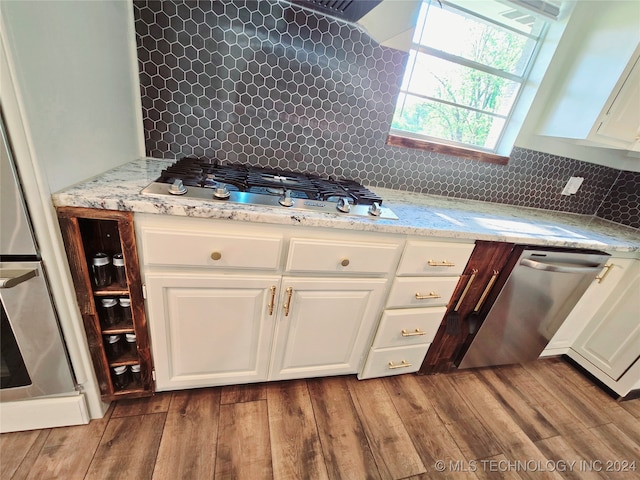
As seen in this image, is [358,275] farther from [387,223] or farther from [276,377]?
[276,377]

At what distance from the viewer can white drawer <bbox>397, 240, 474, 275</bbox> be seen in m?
1.08

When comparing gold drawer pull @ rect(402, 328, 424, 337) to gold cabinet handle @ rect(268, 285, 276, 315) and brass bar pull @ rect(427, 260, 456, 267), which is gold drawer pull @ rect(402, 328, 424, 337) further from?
gold cabinet handle @ rect(268, 285, 276, 315)

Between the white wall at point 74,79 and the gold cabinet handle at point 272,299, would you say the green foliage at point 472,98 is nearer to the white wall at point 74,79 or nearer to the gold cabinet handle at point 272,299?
the gold cabinet handle at point 272,299

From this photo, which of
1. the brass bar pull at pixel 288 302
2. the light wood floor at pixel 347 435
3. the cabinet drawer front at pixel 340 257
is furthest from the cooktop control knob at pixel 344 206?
the light wood floor at pixel 347 435

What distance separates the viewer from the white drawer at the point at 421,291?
1.14 metres

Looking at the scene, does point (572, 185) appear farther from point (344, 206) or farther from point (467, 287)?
point (344, 206)

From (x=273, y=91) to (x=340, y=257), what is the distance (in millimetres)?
889

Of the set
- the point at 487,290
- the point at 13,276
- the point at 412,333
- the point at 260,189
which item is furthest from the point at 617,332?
the point at 13,276

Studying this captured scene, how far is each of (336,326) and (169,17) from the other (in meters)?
1.47

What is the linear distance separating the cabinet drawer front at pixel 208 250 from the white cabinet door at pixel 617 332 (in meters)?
1.97

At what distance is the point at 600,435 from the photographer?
1362 millimetres

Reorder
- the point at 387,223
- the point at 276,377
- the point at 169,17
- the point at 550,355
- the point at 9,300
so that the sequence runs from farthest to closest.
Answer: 1. the point at 550,355
2. the point at 276,377
3. the point at 169,17
4. the point at 387,223
5. the point at 9,300

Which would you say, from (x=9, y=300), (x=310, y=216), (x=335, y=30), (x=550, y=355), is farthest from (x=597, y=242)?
(x=9, y=300)

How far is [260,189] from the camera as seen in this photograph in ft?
3.37
